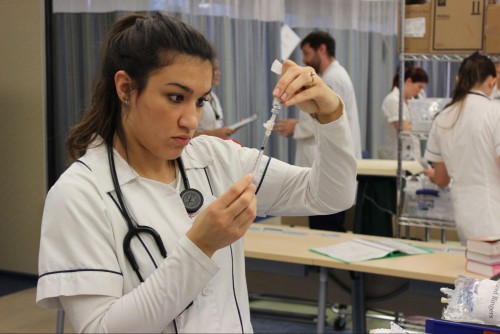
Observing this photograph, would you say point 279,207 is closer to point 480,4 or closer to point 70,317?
point 70,317

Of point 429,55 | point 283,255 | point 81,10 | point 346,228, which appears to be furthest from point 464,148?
point 81,10

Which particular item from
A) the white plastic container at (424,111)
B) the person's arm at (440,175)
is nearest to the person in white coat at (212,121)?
the white plastic container at (424,111)

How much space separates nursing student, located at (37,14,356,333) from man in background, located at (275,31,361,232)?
3383 mm

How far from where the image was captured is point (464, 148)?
3.63 meters

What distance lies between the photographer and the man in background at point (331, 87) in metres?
4.81

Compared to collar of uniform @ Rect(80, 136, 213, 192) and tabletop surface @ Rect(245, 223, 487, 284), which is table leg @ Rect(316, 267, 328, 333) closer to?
tabletop surface @ Rect(245, 223, 487, 284)

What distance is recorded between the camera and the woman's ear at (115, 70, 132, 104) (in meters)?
1.26

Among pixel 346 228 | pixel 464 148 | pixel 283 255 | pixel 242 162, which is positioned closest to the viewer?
pixel 242 162

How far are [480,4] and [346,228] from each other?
1.92 metres

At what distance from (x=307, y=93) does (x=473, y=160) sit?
98.5 inches

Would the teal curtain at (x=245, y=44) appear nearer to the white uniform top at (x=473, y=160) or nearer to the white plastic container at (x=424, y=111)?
the white plastic container at (x=424, y=111)

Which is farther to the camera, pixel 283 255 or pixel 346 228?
pixel 346 228

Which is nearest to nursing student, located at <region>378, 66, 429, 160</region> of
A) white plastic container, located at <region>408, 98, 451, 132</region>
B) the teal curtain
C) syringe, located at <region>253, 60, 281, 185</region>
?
the teal curtain

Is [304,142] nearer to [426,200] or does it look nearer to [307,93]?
[426,200]
